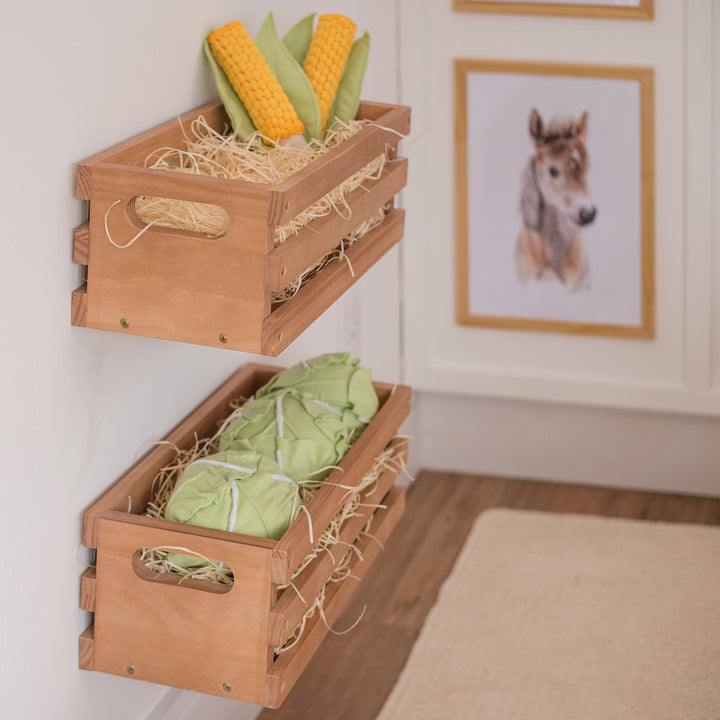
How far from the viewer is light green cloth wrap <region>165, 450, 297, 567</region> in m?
1.37

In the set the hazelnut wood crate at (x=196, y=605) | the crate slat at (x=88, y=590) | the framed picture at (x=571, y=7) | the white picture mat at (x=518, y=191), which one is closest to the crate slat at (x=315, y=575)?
the hazelnut wood crate at (x=196, y=605)

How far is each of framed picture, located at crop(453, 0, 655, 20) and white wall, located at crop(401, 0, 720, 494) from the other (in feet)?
0.06

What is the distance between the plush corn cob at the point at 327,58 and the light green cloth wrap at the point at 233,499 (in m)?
0.53

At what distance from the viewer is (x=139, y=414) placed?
151 cm

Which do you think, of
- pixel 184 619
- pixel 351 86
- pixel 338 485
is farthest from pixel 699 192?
pixel 184 619

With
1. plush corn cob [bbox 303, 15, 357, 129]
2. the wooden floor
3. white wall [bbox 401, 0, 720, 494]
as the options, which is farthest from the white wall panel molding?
plush corn cob [bbox 303, 15, 357, 129]

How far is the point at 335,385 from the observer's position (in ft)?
5.53

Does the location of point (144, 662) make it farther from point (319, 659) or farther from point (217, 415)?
point (319, 659)

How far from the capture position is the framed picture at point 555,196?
251 cm

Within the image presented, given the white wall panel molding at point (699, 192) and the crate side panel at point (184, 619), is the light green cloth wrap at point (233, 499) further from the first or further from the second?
the white wall panel molding at point (699, 192)

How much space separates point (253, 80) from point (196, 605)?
0.70 metres

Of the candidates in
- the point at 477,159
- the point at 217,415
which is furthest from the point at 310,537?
the point at 477,159

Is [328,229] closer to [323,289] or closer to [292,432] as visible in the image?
[323,289]

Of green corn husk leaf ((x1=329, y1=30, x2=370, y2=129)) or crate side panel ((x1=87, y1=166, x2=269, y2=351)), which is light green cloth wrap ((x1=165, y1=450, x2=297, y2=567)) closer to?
crate side panel ((x1=87, y1=166, x2=269, y2=351))
